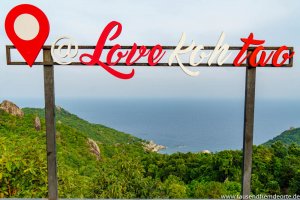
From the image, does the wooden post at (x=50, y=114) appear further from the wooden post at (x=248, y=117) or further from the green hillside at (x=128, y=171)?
the wooden post at (x=248, y=117)

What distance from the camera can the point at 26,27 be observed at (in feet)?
21.7

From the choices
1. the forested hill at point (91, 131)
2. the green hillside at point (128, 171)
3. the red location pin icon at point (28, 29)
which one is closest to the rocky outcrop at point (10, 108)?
the green hillside at point (128, 171)

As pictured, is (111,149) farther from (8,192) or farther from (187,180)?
(8,192)

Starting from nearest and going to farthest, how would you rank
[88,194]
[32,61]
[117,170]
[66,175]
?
[32,61], [66,175], [88,194], [117,170]

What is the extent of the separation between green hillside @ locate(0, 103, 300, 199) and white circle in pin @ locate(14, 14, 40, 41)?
136 inches

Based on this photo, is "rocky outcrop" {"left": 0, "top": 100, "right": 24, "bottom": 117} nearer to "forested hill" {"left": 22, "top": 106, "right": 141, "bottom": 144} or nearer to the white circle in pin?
→ "forested hill" {"left": 22, "top": 106, "right": 141, "bottom": 144}

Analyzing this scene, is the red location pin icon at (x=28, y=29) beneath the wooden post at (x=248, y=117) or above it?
above

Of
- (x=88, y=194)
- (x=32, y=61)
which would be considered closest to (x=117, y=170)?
(x=88, y=194)

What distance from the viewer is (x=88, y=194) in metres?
14.0

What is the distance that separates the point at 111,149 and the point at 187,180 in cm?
1854

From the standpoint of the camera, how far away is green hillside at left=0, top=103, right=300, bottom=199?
8664mm

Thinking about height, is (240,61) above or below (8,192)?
above

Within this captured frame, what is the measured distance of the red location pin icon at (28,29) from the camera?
6523 mm

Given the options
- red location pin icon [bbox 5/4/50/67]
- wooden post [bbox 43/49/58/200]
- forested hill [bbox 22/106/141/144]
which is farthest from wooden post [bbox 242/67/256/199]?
forested hill [bbox 22/106/141/144]
